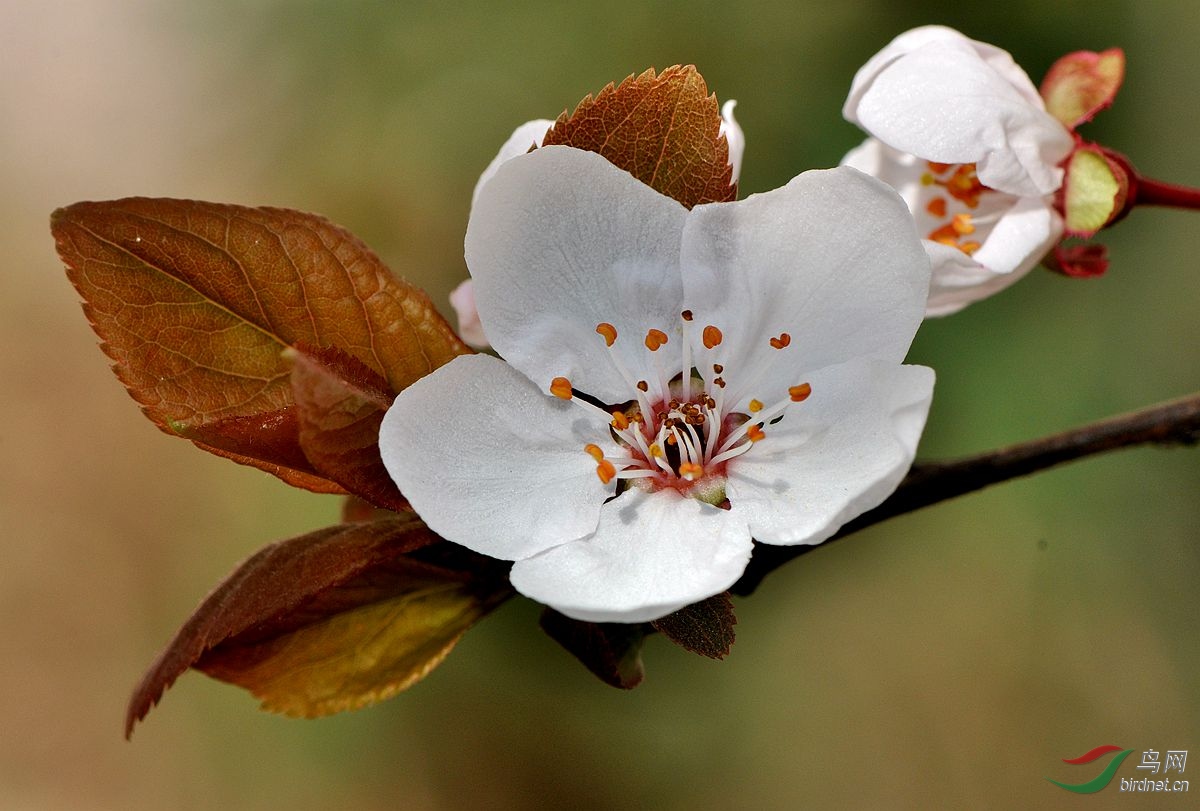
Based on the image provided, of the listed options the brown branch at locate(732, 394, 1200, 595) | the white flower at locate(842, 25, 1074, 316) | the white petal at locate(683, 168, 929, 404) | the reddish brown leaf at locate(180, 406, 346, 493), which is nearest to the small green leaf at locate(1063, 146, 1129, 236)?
the white flower at locate(842, 25, 1074, 316)

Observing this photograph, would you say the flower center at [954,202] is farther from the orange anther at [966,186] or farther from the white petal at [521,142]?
the white petal at [521,142]

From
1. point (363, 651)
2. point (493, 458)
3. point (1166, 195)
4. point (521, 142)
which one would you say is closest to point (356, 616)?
point (363, 651)

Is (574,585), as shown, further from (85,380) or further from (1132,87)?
(85,380)

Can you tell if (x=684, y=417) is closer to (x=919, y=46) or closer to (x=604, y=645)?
(x=604, y=645)

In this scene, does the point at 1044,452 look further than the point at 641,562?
Yes

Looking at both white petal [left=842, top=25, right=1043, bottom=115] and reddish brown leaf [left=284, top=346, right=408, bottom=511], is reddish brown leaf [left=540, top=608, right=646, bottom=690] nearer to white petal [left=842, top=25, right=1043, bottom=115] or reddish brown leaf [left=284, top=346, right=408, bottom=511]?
reddish brown leaf [left=284, top=346, right=408, bottom=511]

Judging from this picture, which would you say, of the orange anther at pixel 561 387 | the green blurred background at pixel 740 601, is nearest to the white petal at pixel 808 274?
the orange anther at pixel 561 387
